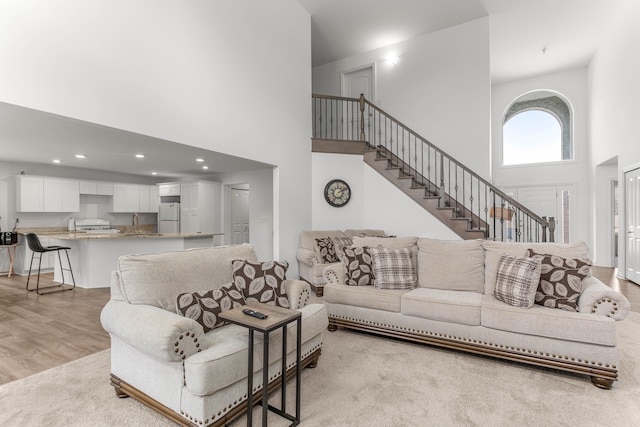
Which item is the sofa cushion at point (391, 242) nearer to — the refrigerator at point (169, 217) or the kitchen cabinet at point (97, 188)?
the refrigerator at point (169, 217)

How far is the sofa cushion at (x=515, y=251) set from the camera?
290cm

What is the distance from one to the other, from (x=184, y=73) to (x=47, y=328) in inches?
122

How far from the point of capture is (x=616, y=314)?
238 centimetres

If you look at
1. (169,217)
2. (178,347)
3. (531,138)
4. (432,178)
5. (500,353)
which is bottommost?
(500,353)

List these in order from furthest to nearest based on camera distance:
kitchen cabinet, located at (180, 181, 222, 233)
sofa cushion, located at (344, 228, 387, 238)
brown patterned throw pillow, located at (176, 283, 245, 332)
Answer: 1. kitchen cabinet, located at (180, 181, 222, 233)
2. sofa cushion, located at (344, 228, 387, 238)
3. brown patterned throw pillow, located at (176, 283, 245, 332)

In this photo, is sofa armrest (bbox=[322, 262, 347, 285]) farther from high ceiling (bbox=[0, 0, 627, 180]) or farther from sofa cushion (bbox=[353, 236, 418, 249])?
high ceiling (bbox=[0, 0, 627, 180])

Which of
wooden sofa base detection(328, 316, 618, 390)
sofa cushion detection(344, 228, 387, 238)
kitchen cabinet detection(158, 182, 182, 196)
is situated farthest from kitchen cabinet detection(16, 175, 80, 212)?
wooden sofa base detection(328, 316, 618, 390)

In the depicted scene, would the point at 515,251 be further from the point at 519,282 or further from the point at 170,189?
the point at 170,189

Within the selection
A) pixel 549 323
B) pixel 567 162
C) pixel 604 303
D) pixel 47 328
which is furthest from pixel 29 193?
pixel 567 162

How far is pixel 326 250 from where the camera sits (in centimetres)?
530

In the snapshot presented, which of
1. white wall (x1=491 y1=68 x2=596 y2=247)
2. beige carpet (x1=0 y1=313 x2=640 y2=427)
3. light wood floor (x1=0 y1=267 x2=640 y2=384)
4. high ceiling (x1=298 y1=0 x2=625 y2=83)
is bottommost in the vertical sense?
beige carpet (x1=0 y1=313 x2=640 y2=427)

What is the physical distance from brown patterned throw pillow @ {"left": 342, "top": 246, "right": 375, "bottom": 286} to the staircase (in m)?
2.83

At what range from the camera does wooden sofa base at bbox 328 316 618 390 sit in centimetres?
229

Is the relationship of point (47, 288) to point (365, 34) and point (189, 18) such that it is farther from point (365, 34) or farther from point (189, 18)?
point (365, 34)
